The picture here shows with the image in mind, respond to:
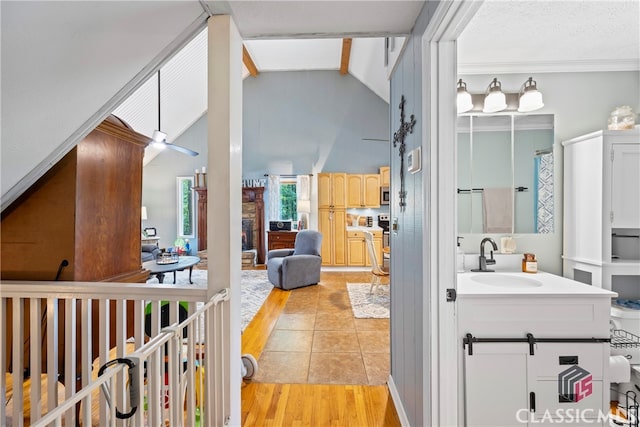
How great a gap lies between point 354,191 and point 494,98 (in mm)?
4653

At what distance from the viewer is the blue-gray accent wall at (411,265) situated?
1.34m

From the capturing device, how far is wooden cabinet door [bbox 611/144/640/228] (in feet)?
5.97

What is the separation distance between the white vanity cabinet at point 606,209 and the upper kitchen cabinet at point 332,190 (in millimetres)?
4714

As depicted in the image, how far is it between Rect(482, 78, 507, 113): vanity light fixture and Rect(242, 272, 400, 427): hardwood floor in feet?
6.85

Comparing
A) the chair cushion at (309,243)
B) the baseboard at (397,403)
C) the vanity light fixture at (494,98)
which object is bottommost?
the baseboard at (397,403)

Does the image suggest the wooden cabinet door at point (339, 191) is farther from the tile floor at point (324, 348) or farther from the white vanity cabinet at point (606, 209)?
the white vanity cabinet at point (606, 209)

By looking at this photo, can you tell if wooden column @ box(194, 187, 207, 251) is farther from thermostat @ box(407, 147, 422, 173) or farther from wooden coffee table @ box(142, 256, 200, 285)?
thermostat @ box(407, 147, 422, 173)

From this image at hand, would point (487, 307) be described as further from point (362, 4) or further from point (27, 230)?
point (27, 230)

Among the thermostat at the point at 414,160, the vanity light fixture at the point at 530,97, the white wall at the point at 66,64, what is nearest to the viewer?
the white wall at the point at 66,64

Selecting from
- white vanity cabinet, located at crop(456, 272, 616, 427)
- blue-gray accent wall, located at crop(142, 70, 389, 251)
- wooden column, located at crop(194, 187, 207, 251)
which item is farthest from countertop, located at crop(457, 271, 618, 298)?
wooden column, located at crop(194, 187, 207, 251)

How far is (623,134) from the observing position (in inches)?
71.6

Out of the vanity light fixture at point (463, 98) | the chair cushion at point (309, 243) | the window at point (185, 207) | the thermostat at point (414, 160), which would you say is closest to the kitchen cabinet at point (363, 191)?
the chair cushion at point (309, 243)

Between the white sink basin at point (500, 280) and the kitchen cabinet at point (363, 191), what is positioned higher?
the kitchen cabinet at point (363, 191)

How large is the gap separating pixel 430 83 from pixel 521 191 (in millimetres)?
1319
